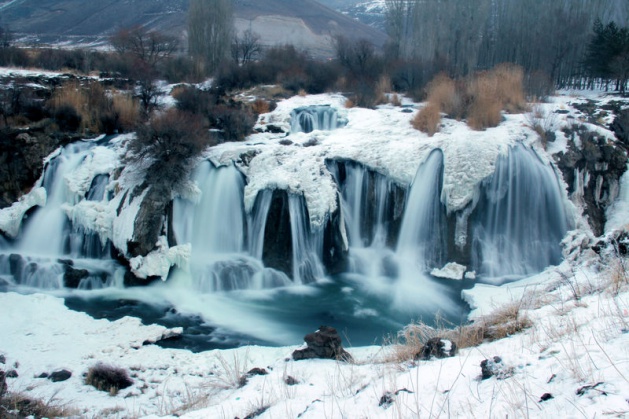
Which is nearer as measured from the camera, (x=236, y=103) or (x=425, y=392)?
(x=425, y=392)

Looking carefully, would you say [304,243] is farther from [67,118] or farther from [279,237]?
[67,118]

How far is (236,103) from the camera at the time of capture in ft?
59.1

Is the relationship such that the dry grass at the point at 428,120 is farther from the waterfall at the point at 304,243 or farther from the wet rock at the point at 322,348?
the wet rock at the point at 322,348

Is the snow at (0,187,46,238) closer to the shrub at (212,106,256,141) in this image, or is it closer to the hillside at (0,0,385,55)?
the shrub at (212,106,256,141)

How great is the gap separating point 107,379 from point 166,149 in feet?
22.7

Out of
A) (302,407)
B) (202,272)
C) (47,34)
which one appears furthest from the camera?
(47,34)

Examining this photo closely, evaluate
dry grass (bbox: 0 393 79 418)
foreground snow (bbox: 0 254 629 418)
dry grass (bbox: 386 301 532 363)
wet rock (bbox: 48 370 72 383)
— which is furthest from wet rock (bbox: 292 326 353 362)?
wet rock (bbox: 48 370 72 383)

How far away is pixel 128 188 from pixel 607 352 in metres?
11.5

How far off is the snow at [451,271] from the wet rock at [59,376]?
802cm

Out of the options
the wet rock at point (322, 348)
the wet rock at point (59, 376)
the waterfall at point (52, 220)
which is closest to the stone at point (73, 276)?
the waterfall at point (52, 220)

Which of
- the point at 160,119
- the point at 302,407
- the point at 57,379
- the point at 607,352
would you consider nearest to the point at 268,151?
the point at 160,119

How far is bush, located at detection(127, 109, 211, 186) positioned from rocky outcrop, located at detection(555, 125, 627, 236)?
391 inches

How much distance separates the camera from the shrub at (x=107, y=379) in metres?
6.52

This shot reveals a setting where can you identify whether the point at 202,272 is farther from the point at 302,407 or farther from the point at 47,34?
the point at 47,34
